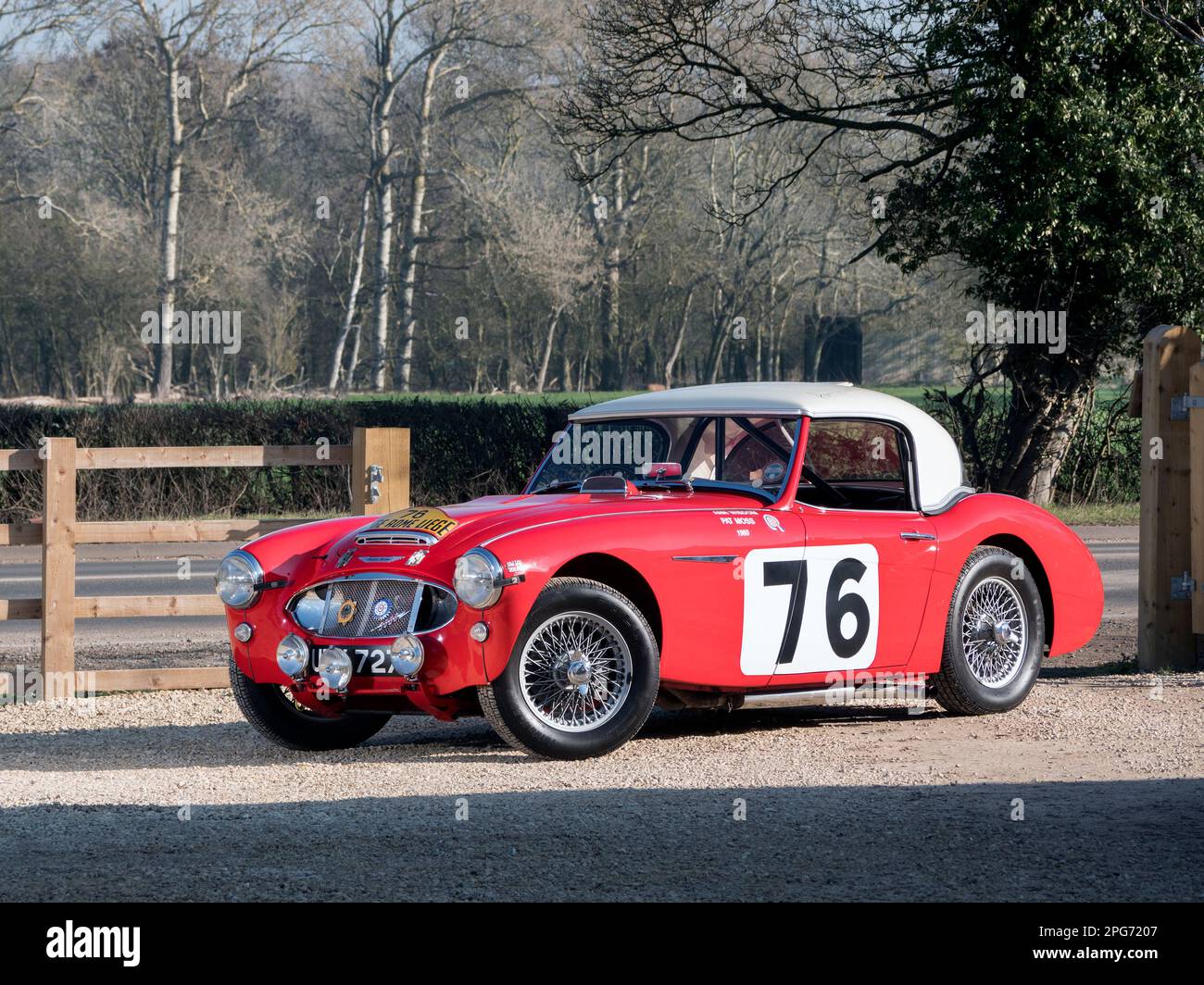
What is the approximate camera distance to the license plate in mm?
6891

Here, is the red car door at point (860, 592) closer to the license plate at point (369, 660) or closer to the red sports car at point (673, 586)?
the red sports car at point (673, 586)

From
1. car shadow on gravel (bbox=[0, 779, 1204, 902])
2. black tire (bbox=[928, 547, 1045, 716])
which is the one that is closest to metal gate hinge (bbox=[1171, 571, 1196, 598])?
black tire (bbox=[928, 547, 1045, 716])

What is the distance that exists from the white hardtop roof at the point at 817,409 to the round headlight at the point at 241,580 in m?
1.93

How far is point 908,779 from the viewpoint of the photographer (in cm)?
673

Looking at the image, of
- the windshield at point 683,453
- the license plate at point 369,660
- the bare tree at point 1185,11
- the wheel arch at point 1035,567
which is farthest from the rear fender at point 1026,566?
the bare tree at point 1185,11

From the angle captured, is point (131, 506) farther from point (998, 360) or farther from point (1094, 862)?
point (1094, 862)

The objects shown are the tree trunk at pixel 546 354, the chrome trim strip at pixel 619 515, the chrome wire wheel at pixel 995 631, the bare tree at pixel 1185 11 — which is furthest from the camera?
the tree trunk at pixel 546 354

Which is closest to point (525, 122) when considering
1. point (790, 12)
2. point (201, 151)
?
point (201, 151)

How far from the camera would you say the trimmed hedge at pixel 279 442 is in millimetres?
22188

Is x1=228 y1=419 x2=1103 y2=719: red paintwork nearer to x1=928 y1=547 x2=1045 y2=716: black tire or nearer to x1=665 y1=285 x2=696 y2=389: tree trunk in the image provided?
x1=928 y1=547 x2=1045 y2=716: black tire

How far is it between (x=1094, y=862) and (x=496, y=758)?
302 cm

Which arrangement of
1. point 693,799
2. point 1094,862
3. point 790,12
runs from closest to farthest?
point 1094,862
point 693,799
point 790,12

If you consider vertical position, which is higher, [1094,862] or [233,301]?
[233,301]

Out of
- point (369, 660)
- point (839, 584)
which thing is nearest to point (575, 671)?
point (369, 660)
